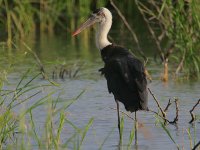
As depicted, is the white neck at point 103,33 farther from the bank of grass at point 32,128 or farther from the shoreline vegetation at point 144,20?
the bank of grass at point 32,128

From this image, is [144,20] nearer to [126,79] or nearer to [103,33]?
[103,33]

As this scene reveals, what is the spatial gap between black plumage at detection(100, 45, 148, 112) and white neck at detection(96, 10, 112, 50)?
85 cm

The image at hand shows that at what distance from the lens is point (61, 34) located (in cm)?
1780

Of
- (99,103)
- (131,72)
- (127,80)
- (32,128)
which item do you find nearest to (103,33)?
(99,103)

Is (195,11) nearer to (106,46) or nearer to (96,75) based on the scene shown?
(106,46)

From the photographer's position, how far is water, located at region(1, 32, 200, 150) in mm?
8094

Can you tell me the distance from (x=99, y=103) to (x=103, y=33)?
0.97 meters

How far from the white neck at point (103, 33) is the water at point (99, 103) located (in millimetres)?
504

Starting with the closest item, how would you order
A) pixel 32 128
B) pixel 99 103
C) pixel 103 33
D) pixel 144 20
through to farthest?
pixel 32 128 → pixel 103 33 → pixel 99 103 → pixel 144 20

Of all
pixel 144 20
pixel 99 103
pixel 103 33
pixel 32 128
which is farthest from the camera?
pixel 144 20

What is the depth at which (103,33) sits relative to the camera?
32.7 ft

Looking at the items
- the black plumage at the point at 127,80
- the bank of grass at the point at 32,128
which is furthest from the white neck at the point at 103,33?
the bank of grass at the point at 32,128

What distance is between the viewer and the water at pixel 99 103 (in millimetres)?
8094

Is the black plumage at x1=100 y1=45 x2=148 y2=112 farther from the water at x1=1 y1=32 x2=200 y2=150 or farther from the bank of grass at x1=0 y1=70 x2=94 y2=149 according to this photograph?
the bank of grass at x1=0 y1=70 x2=94 y2=149
